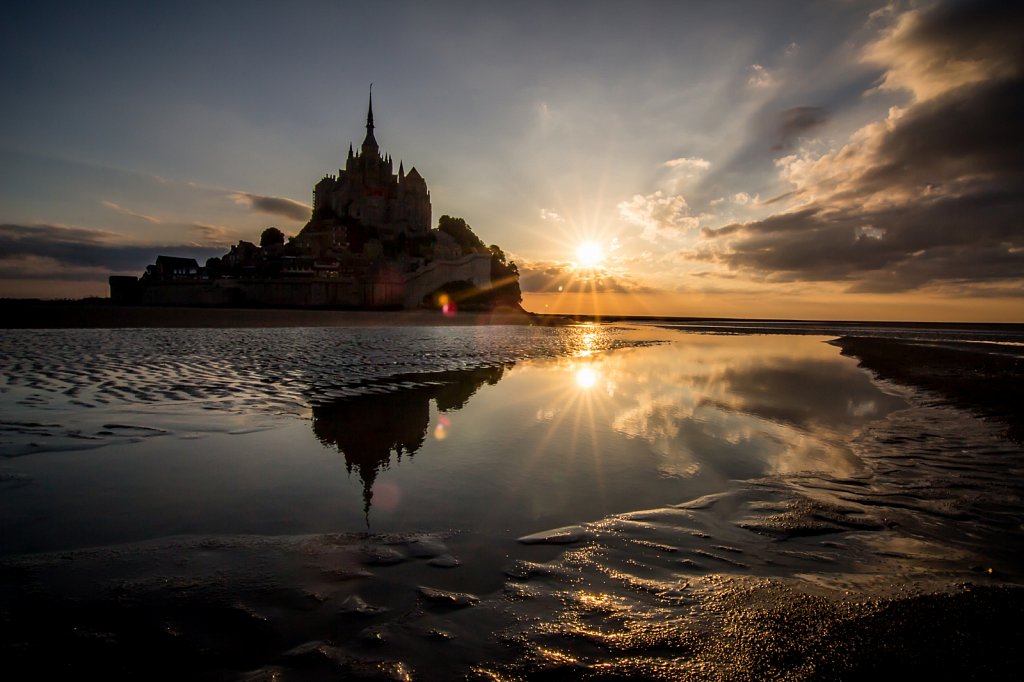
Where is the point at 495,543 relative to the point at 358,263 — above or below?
below

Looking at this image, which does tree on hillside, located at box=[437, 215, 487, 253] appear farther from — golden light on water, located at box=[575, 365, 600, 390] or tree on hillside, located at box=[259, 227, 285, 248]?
golden light on water, located at box=[575, 365, 600, 390]

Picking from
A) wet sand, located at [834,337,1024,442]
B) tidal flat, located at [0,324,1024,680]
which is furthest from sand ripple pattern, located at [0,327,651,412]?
wet sand, located at [834,337,1024,442]

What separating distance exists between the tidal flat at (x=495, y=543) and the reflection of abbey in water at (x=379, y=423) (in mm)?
74

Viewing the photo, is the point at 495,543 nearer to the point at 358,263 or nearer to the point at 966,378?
the point at 966,378

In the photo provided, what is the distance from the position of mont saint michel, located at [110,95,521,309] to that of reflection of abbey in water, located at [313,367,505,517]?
2825 inches

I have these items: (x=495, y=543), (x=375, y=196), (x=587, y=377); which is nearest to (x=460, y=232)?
(x=375, y=196)

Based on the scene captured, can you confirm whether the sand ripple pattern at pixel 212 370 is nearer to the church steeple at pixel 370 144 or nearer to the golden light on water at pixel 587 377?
the golden light on water at pixel 587 377

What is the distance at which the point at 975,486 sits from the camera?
19.3 ft

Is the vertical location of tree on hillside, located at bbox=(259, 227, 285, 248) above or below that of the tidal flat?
above

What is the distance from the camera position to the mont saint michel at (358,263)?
7706 cm

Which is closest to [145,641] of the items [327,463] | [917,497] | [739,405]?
[327,463]

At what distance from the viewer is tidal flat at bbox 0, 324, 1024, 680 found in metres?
2.60

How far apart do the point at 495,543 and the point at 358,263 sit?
87.8m

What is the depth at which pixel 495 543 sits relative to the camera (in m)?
4.05
